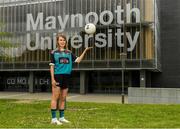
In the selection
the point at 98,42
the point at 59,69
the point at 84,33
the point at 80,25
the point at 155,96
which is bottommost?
the point at 155,96

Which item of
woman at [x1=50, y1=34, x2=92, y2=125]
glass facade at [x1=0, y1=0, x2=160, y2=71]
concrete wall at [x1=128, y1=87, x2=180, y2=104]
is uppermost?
glass facade at [x1=0, y1=0, x2=160, y2=71]

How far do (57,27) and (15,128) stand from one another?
4035 centimetres

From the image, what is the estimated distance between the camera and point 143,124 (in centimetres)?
889

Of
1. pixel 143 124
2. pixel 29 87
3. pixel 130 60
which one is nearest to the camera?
pixel 143 124

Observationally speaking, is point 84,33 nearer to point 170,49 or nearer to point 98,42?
point 98,42

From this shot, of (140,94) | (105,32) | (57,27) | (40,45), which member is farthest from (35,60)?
(140,94)

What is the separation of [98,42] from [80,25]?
3263 mm

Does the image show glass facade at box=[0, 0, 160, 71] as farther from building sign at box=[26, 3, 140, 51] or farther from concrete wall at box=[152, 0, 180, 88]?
concrete wall at box=[152, 0, 180, 88]

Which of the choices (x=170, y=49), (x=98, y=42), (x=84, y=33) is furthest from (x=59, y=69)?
(x=170, y=49)

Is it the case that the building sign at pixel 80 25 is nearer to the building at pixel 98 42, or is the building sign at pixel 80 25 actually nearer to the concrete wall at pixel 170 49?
the building at pixel 98 42

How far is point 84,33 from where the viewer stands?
46.0 m

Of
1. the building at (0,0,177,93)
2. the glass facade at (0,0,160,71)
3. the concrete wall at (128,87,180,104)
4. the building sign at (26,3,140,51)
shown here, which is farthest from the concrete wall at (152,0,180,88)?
the concrete wall at (128,87,180,104)

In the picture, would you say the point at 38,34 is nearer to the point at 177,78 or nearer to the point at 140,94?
the point at 177,78

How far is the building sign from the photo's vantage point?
144 feet
